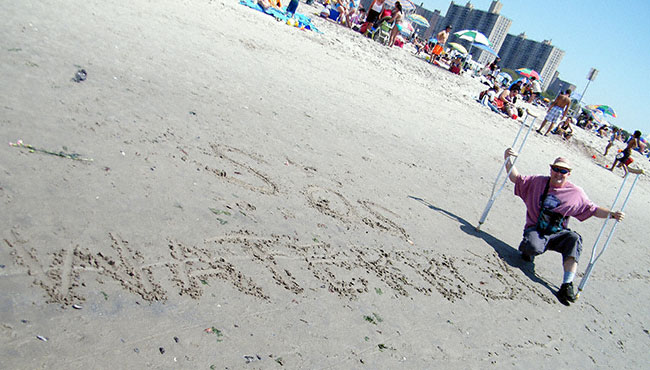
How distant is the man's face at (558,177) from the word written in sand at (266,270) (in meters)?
1.30

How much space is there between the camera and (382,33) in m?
18.3

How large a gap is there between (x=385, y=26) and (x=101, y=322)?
17.7m

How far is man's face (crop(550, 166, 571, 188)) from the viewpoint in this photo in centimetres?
549

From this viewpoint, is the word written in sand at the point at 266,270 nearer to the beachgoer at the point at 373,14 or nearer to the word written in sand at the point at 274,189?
the word written in sand at the point at 274,189

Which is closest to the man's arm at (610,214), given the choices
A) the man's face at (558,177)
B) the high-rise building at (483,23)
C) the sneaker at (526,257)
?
the man's face at (558,177)

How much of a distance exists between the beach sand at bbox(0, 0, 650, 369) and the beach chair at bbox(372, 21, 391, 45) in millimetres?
10421

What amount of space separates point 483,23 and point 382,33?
4537 inches

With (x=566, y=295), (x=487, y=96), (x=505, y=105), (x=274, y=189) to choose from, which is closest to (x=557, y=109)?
(x=505, y=105)

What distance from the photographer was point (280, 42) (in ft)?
37.9

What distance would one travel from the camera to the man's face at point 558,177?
5.49 m

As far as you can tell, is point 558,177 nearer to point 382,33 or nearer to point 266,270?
point 266,270

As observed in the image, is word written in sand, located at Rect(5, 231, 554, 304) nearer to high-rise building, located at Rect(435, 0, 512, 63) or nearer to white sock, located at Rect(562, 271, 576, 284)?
white sock, located at Rect(562, 271, 576, 284)

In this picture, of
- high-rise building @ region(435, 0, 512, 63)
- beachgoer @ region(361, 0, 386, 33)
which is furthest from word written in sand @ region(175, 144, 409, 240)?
high-rise building @ region(435, 0, 512, 63)

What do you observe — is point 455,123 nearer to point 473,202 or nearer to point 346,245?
point 473,202
